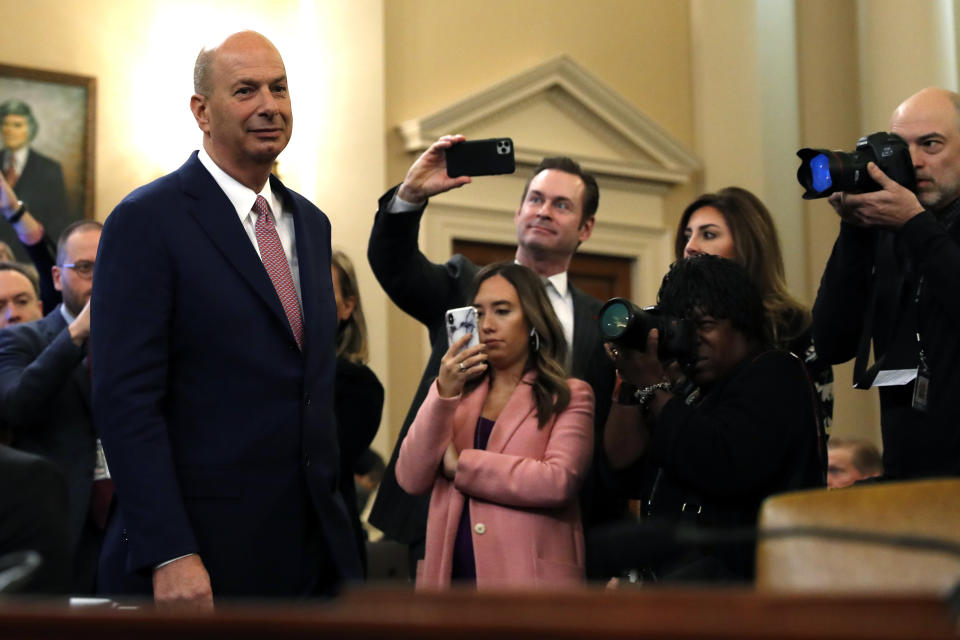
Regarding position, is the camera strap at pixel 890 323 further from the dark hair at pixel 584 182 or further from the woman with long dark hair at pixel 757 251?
the dark hair at pixel 584 182

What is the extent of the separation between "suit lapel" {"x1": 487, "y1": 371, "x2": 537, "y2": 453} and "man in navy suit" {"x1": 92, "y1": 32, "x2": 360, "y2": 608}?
0.64 meters

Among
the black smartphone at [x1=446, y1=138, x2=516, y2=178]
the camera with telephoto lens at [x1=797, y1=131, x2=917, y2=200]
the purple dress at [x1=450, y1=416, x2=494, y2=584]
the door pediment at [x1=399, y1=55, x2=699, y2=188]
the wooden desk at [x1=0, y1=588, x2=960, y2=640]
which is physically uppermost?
the door pediment at [x1=399, y1=55, x2=699, y2=188]

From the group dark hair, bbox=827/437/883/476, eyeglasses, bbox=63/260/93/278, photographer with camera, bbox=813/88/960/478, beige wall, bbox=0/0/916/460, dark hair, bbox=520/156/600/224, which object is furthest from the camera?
beige wall, bbox=0/0/916/460

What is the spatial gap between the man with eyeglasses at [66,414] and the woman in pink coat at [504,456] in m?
1.00

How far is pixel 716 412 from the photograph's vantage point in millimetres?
2900

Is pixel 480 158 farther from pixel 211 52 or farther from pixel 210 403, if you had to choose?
pixel 210 403

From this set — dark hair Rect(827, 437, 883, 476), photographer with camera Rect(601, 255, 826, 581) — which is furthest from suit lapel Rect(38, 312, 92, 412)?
dark hair Rect(827, 437, 883, 476)

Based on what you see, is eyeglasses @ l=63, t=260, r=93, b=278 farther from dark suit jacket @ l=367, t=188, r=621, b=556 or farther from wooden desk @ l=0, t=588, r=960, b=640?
wooden desk @ l=0, t=588, r=960, b=640

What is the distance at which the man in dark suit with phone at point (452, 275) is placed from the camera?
3.61 meters

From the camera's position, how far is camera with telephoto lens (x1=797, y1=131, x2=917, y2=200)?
295 centimetres

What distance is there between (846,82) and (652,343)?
6.82 metres

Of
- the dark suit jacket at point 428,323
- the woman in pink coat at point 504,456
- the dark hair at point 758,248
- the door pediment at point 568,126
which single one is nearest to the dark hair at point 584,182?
the dark suit jacket at point 428,323

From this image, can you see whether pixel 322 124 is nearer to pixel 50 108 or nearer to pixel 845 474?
Result: pixel 50 108

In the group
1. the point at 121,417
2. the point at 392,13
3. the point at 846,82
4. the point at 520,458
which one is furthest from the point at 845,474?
the point at 846,82
